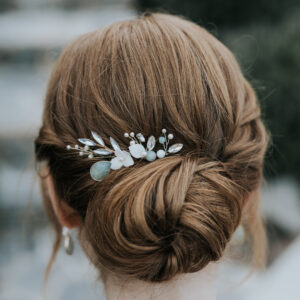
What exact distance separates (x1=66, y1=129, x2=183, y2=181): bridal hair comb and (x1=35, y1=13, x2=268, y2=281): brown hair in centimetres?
2

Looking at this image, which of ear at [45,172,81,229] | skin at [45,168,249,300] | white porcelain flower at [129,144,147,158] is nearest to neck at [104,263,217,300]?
skin at [45,168,249,300]

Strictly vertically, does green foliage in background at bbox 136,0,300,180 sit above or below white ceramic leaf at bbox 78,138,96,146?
below

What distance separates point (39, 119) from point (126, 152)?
3.10 meters

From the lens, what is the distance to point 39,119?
3.76 metres

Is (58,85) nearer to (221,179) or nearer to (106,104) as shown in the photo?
(106,104)

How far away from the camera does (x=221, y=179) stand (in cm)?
85

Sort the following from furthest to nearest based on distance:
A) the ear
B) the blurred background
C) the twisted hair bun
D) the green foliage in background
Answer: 1. the green foliage in background
2. the blurred background
3. the ear
4. the twisted hair bun

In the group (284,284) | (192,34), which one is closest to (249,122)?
(192,34)

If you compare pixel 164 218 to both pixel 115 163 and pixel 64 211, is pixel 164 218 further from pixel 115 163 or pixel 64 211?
pixel 64 211

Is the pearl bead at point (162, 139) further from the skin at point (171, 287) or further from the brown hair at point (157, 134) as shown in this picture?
the skin at point (171, 287)

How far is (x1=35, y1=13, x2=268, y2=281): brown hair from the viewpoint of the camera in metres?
0.80

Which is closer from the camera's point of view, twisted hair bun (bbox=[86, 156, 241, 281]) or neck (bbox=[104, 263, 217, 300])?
twisted hair bun (bbox=[86, 156, 241, 281])

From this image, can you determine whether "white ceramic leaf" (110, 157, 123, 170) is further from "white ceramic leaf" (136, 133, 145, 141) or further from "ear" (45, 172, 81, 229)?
"ear" (45, 172, 81, 229)

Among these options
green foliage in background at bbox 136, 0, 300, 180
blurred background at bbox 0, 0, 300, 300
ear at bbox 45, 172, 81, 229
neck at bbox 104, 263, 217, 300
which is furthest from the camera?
green foliage in background at bbox 136, 0, 300, 180
